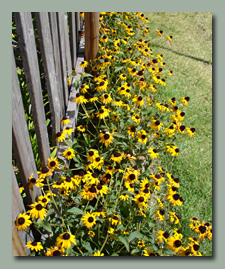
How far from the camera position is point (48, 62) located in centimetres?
165

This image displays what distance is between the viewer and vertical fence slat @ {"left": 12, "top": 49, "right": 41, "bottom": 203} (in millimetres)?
1188

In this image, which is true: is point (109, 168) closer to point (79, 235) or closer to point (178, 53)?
point (79, 235)

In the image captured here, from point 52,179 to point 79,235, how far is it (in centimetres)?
43

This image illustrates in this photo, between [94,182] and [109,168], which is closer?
[94,182]

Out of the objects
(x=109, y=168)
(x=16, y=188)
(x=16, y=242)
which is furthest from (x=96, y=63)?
(x=16, y=242)

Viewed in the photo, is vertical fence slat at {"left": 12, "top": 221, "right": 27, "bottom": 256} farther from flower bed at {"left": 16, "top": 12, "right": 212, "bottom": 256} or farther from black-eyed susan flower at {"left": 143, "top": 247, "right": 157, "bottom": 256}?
black-eyed susan flower at {"left": 143, "top": 247, "right": 157, "bottom": 256}

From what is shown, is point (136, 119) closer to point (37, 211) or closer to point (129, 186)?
point (129, 186)

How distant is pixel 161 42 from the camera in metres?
4.43

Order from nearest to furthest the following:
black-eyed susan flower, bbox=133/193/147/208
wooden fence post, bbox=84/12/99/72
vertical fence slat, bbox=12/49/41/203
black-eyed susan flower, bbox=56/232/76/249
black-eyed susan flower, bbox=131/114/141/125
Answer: vertical fence slat, bbox=12/49/41/203, black-eyed susan flower, bbox=56/232/76/249, black-eyed susan flower, bbox=133/193/147/208, black-eyed susan flower, bbox=131/114/141/125, wooden fence post, bbox=84/12/99/72

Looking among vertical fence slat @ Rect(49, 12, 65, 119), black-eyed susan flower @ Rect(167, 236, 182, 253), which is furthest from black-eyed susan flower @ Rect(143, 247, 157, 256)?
vertical fence slat @ Rect(49, 12, 65, 119)

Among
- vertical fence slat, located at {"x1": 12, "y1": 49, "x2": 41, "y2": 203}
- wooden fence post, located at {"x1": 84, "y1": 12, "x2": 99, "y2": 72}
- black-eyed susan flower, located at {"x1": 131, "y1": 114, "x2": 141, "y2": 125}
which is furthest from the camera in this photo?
wooden fence post, located at {"x1": 84, "y1": 12, "x2": 99, "y2": 72}

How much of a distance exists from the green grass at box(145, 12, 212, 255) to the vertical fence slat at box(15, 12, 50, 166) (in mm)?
1253

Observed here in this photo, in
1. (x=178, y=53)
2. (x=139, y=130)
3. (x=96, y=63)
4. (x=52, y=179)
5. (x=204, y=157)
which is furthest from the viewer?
(x=178, y=53)

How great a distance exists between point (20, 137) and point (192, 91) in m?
2.85
